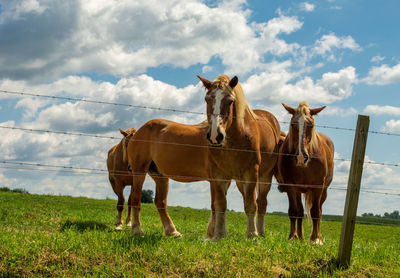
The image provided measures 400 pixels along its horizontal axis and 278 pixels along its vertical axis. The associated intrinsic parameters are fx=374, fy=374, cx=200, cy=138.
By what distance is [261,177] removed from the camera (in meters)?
7.30

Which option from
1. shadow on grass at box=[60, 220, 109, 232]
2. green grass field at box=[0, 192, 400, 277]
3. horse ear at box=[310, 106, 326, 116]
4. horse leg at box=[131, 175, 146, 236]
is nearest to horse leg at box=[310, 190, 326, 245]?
green grass field at box=[0, 192, 400, 277]

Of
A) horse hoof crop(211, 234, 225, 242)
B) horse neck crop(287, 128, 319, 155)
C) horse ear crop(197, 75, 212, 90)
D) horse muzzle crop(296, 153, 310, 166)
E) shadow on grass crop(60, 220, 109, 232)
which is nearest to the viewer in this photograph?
horse ear crop(197, 75, 212, 90)

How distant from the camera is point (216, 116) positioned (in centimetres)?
574

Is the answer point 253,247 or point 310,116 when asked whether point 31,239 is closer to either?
point 253,247

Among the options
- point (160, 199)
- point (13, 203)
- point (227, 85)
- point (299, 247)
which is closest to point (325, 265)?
point (299, 247)

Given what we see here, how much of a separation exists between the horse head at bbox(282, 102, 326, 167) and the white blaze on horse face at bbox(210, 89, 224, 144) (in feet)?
5.39

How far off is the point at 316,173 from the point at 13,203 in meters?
10.9

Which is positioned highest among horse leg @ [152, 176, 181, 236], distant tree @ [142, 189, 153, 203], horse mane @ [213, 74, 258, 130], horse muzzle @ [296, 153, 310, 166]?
horse mane @ [213, 74, 258, 130]

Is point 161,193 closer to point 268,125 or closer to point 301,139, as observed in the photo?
point 268,125

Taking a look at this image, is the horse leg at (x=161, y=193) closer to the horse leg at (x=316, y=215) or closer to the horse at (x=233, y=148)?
the horse at (x=233, y=148)

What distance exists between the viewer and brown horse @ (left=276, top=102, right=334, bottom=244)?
6.63 meters

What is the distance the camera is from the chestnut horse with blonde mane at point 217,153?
6.07m

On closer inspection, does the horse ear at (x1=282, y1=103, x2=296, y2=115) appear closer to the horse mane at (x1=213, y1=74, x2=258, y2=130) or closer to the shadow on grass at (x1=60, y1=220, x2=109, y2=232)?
the horse mane at (x1=213, y1=74, x2=258, y2=130)

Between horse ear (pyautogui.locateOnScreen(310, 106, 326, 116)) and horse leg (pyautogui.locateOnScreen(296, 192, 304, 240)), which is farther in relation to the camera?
horse leg (pyautogui.locateOnScreen(296, 192, 304, 240))
